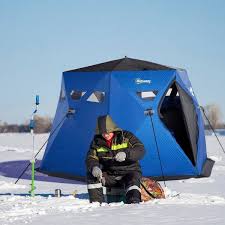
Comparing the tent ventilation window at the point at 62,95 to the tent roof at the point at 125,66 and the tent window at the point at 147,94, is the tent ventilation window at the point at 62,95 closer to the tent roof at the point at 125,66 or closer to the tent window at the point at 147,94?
the tent roof at the point at 125,66

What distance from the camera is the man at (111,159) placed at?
6.86 metres

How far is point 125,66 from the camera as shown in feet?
35.9

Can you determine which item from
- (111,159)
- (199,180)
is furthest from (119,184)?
(199,180)

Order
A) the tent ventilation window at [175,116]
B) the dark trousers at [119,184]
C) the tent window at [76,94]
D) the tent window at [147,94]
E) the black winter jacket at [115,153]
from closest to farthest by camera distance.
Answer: the dark trousers at [119,184]
the black winter jacket at [115,153]
the tent window at [147,94]
the tent window at [76,94]
the tent ventilation window at [175,116]

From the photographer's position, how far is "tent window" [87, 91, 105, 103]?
10.6 metres

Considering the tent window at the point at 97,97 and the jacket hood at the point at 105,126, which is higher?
the tent window at the point at 97,97

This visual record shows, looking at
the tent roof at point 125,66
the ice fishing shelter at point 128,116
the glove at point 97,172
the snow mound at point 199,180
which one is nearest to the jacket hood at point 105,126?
the glove at point 97,172

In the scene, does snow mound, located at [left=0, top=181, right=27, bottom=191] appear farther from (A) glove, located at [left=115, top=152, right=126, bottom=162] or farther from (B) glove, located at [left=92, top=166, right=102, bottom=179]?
(A) glove, located at [left=115, top=152, right=126, bottom=162]

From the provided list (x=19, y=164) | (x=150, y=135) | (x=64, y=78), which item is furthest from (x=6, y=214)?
(x=19, y=164)

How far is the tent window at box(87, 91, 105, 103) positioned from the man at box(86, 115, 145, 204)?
3501 millimetres

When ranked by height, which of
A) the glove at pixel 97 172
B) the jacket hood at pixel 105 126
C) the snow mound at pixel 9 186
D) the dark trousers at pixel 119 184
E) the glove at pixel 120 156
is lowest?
the snow mound at pixel 9 186

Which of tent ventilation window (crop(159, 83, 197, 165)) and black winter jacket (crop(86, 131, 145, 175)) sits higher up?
tent ventilation window (crop(159, 83, 197, 165))

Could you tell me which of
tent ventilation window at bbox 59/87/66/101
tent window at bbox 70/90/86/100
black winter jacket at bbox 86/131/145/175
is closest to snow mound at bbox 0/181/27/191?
tent window at bbox 70/90/86/100

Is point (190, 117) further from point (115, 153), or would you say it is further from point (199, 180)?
point (115, 153)
